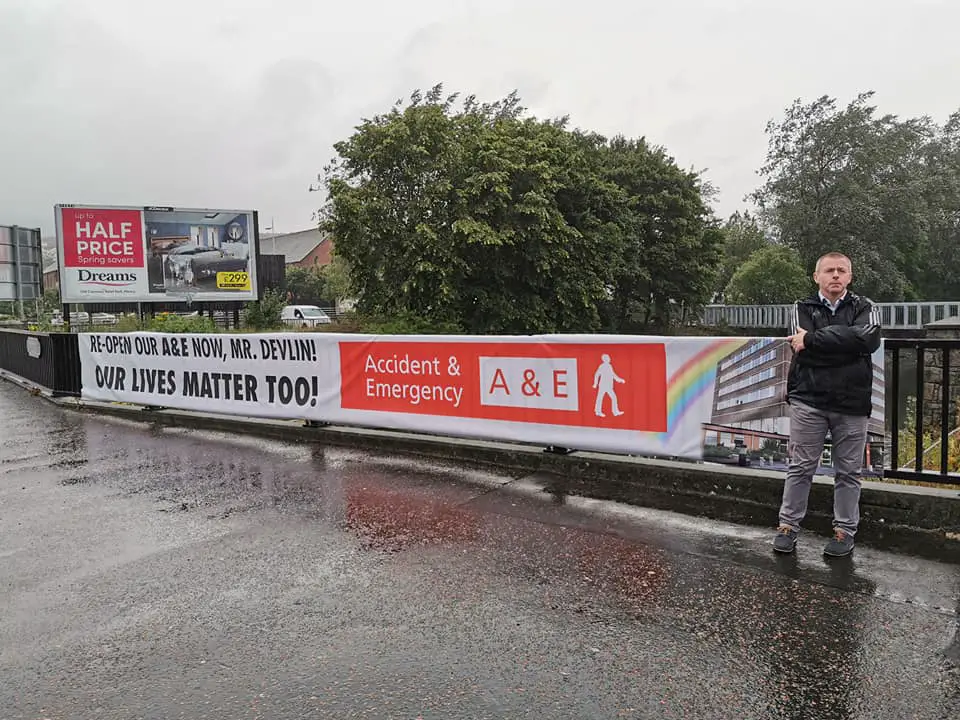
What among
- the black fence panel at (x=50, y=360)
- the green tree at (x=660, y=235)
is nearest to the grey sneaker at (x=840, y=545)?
the black fence panel at (x=50, y=360)

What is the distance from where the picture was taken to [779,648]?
3621 mm

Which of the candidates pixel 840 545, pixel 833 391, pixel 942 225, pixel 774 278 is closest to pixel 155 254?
pixel 833 391

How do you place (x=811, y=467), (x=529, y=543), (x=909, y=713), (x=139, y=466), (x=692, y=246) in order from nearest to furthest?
(x=909, y=713) → (x=811, y=467) → (x=529, y=543) → (x=139, y=466) → (x=692, y=246)

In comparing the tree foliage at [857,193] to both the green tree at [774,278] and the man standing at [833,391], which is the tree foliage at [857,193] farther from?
the man standing at [833,391]

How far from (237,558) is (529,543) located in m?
2.04

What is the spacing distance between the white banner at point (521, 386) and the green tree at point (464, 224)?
22.2 metres

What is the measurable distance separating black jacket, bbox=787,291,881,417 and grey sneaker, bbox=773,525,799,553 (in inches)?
33.5

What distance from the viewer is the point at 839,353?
4.70m

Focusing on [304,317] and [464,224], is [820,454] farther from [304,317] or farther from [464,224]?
[304,317]

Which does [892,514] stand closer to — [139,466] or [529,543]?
[529,543]

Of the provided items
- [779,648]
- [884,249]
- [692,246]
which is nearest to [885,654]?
[779,648]

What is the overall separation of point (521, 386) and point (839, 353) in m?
3.51

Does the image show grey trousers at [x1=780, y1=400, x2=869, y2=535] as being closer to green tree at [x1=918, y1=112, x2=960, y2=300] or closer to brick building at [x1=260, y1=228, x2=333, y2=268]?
green tree at [x1=918, y1=112, x2=960, y2=300]

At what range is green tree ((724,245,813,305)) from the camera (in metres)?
52.0
